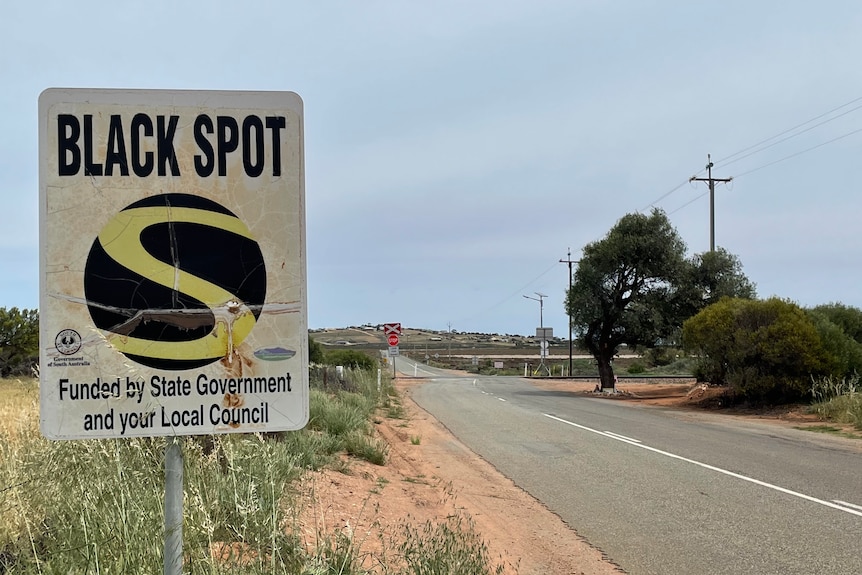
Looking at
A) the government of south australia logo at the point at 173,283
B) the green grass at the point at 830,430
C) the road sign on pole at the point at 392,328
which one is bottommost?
the green grass at the point at 830,430

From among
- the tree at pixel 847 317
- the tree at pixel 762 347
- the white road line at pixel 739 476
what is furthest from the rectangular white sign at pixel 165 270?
the tree at pixel 847 317

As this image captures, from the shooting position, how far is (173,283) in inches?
95.0

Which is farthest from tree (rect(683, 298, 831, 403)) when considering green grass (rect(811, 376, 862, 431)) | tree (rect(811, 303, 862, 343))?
tree (rect(811, 303, 862, 343))

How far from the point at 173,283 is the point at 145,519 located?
1.70 meters

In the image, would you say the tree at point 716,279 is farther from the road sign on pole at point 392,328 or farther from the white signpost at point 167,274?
the white signpost at point 167,274

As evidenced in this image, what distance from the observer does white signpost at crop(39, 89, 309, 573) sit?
7.79ft

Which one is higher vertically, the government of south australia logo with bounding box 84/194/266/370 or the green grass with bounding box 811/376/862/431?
the government of south australia logo with bounding box 84/194/266/370

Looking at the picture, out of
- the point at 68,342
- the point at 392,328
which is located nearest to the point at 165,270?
the point at 68,342

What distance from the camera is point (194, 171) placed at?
8.11ft

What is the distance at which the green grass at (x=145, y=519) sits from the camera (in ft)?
10.6

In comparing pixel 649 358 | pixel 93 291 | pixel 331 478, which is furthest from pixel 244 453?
pixel 649 358

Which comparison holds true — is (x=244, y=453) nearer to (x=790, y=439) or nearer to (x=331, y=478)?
(x=331, y=478)

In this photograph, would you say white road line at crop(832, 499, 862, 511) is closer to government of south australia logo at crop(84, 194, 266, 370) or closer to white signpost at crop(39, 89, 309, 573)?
white signpost at crop(39, 89, 309, 573)

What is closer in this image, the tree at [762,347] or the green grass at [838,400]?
the green grass at [838,400]
